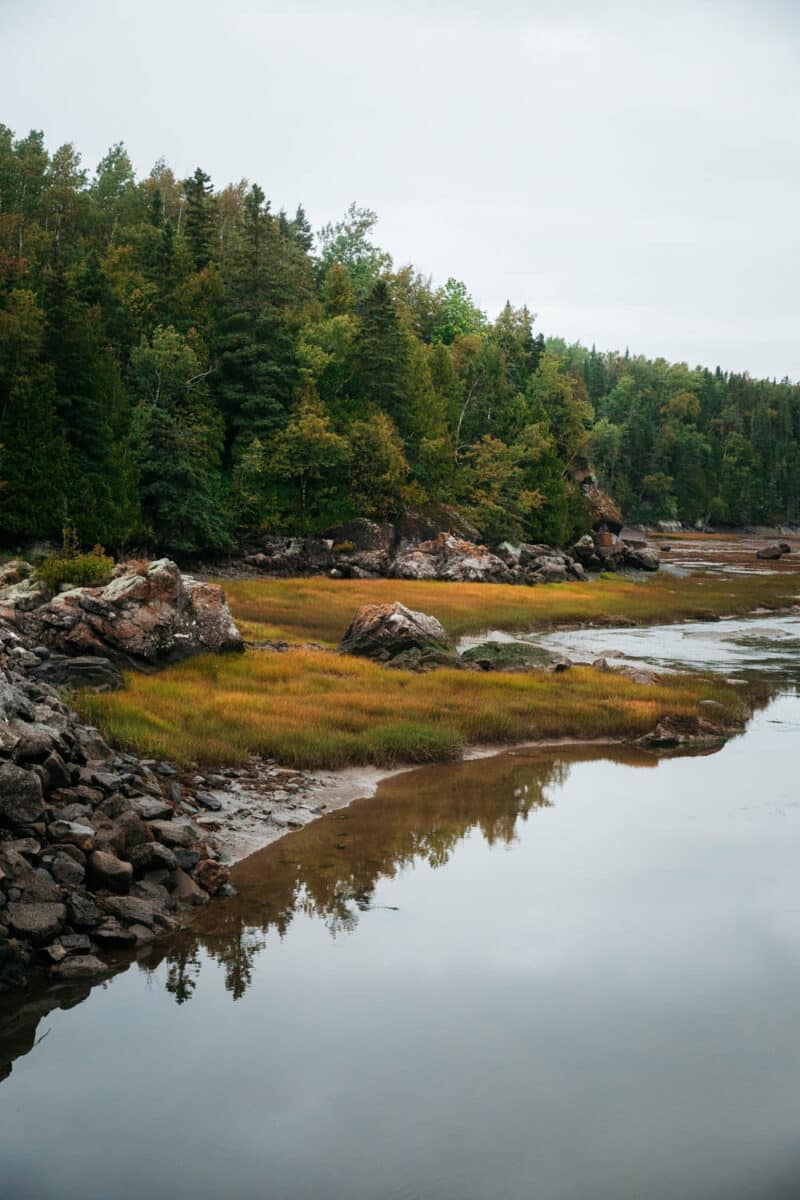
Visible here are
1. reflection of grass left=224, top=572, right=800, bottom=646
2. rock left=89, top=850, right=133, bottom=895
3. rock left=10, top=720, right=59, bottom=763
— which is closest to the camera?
rock left=89, top=850, right=133, bottom=895

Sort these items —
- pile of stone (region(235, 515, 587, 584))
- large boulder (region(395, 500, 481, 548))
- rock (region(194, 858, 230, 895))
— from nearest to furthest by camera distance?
1. rock (region(194, 858, 230, 895))
2. pile of stone (region(235, 515, 587, 584))
3. large boulder (region(395, 500, 481, 548))

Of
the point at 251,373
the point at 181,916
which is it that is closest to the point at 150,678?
the point at 181,916

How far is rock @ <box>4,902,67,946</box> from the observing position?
10328mm

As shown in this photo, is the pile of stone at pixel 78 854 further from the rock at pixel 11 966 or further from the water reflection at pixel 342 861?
the water reflection at pixel 342 861

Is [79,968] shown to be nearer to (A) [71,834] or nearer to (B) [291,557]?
(A) [71,834]

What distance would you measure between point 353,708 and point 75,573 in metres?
10.7

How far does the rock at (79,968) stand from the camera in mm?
10180

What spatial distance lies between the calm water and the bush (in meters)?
15.4

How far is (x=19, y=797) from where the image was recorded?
457 inches


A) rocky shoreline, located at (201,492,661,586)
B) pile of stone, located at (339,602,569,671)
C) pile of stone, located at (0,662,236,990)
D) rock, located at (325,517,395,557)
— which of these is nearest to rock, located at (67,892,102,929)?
pile of stone, located at (0,662,236,990)

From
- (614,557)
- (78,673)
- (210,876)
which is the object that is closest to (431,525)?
(614,557)

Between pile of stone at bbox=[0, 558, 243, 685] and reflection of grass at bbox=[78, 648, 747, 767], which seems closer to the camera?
reflection of grass at bbox=[78, 648, 747, 767]

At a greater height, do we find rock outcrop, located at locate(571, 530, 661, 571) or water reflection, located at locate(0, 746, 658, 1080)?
rock outcrop, located at locate(571, 530, 661, 571)

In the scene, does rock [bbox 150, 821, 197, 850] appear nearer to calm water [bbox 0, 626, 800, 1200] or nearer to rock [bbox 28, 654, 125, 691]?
calm water [bbox 0, 626, 800, 1200]
